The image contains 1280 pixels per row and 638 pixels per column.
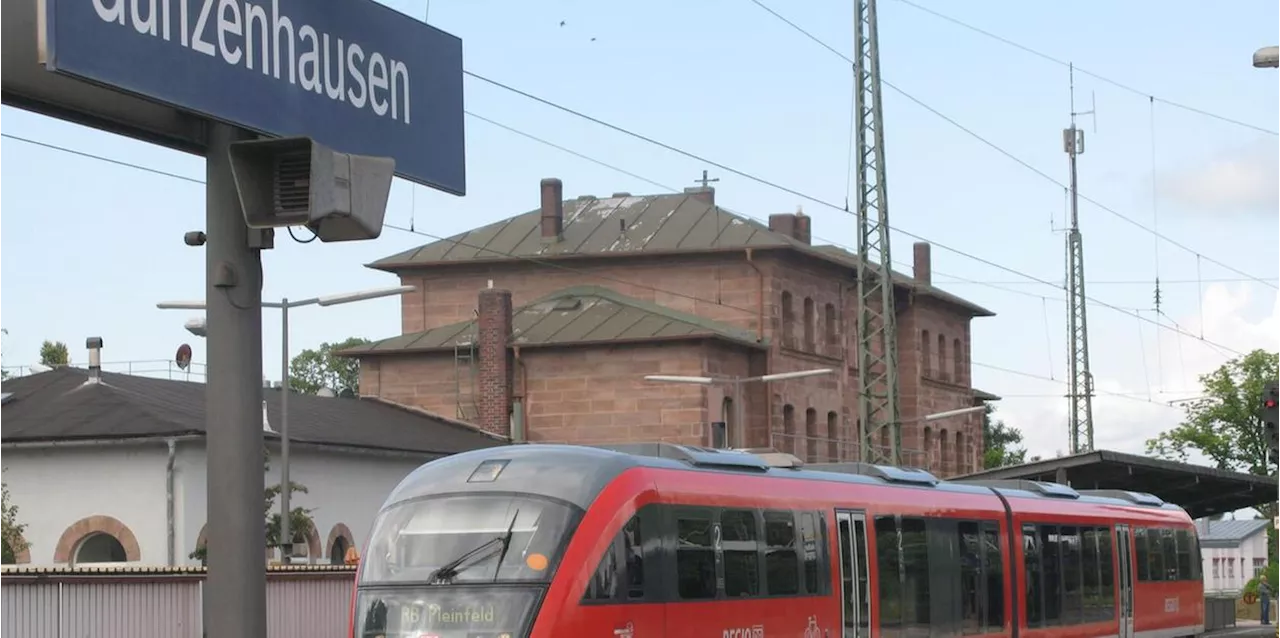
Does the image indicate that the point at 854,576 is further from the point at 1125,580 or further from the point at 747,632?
the point at 1125,580

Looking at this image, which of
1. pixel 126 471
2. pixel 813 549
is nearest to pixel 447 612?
pixel 813 549

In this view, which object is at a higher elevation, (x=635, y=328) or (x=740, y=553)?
(x=635, y=328)

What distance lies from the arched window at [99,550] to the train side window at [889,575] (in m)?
24.2

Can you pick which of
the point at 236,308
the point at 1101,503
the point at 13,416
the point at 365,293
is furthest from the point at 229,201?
the point at 13,416

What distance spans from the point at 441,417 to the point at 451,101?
4943 centimetres

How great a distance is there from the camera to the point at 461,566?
1568 cm

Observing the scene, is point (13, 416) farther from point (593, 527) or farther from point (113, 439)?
point (593, 527)

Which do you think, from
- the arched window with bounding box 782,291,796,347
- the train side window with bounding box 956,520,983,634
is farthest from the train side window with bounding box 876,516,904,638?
the arched window with bounding box 782,291,796,347

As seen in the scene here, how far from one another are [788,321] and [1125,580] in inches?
1563

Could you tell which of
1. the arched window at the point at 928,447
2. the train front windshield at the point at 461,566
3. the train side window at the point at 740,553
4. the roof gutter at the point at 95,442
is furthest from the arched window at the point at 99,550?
the arched window at the point at 928,447

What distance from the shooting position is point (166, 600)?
22984 mm

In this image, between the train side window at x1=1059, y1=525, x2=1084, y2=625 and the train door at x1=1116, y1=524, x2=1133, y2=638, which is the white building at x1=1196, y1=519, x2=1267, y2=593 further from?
the train side window at x1=1059, y1=525, x2=1084, y2=625

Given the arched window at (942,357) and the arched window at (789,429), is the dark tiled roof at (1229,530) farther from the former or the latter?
the arched window at (789,429)

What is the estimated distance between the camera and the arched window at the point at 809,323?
69000mm
